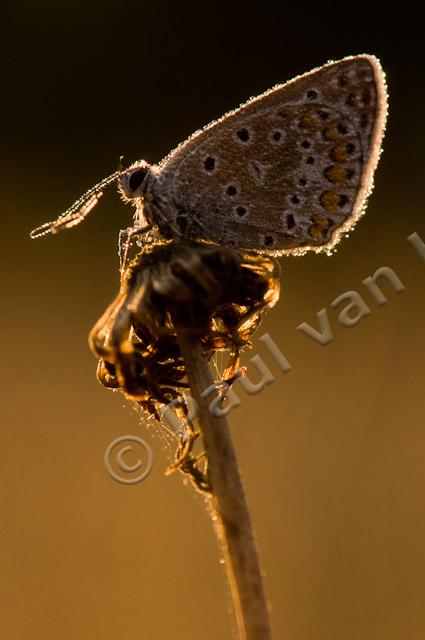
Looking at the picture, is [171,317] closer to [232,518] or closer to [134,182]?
[232,518]

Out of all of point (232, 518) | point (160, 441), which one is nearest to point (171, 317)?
point (232, 518)

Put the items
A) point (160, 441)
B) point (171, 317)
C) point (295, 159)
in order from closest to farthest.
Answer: point (171, 317), point (295, 159), point (160, 441)

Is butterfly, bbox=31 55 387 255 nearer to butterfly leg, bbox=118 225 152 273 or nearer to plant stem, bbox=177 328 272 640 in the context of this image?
butterfly leg, bbox=118 225 152 273

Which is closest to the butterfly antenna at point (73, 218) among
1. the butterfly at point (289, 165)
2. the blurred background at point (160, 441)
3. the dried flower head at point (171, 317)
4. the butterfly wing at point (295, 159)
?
the butterfly at point (289, 165)

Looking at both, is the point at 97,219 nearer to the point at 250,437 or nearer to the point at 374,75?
the point at 250,437

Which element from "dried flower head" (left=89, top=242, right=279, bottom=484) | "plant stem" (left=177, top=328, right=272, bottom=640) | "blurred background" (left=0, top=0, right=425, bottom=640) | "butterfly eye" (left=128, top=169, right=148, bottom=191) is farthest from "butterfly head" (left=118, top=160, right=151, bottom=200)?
"blurred background" (left=0, top=0, right=425, bottom=640)
